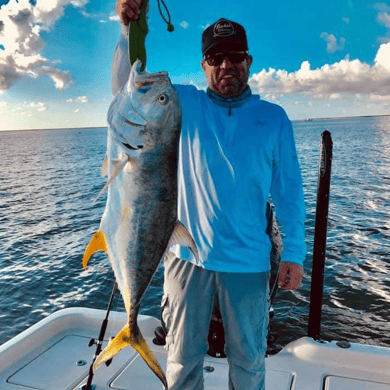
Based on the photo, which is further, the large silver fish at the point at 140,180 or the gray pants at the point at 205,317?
the gray pants at the point at 205,317

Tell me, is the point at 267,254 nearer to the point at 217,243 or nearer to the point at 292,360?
the point at 217,243

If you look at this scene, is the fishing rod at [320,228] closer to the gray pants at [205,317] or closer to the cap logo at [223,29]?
the gray pants at [205,317]

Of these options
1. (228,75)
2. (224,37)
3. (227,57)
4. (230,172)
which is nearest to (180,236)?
(230,172)

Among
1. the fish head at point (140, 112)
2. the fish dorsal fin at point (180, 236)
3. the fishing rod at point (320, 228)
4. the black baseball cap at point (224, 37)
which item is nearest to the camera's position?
the fish head at point (140, 112)

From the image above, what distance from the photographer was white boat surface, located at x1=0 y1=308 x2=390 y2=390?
4.35 meters

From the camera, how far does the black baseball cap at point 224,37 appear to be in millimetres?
3246

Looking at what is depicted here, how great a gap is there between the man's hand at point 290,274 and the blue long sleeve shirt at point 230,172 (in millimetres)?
225

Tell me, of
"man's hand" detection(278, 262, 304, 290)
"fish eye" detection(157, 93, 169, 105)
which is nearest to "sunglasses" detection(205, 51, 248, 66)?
"fish eye" detection(157, 93, 169, 105)

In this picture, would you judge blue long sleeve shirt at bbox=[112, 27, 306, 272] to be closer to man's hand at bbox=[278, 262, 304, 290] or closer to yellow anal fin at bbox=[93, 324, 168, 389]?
man's hand at bbox=[278, 262, 304, 290]

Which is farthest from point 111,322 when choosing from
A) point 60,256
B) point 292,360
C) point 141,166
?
point 60,256

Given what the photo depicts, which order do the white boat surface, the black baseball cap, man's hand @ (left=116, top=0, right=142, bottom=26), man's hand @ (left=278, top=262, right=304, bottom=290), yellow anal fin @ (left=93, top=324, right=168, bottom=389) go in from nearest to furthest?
man's hand @ (left=116, top=0, right=142, bottom=26) → yellow anal fin @ (left=93, top=324, right=168, bottom=389) → the black baseball cap → man's hand @ (left=278, top=262, right=304, bottom=290) → the white boat surface

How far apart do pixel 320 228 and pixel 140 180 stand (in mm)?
3308

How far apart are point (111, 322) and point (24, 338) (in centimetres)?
105

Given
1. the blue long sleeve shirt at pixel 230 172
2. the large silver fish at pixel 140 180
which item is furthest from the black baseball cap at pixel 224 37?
the large silver fish at pixel 140 180
